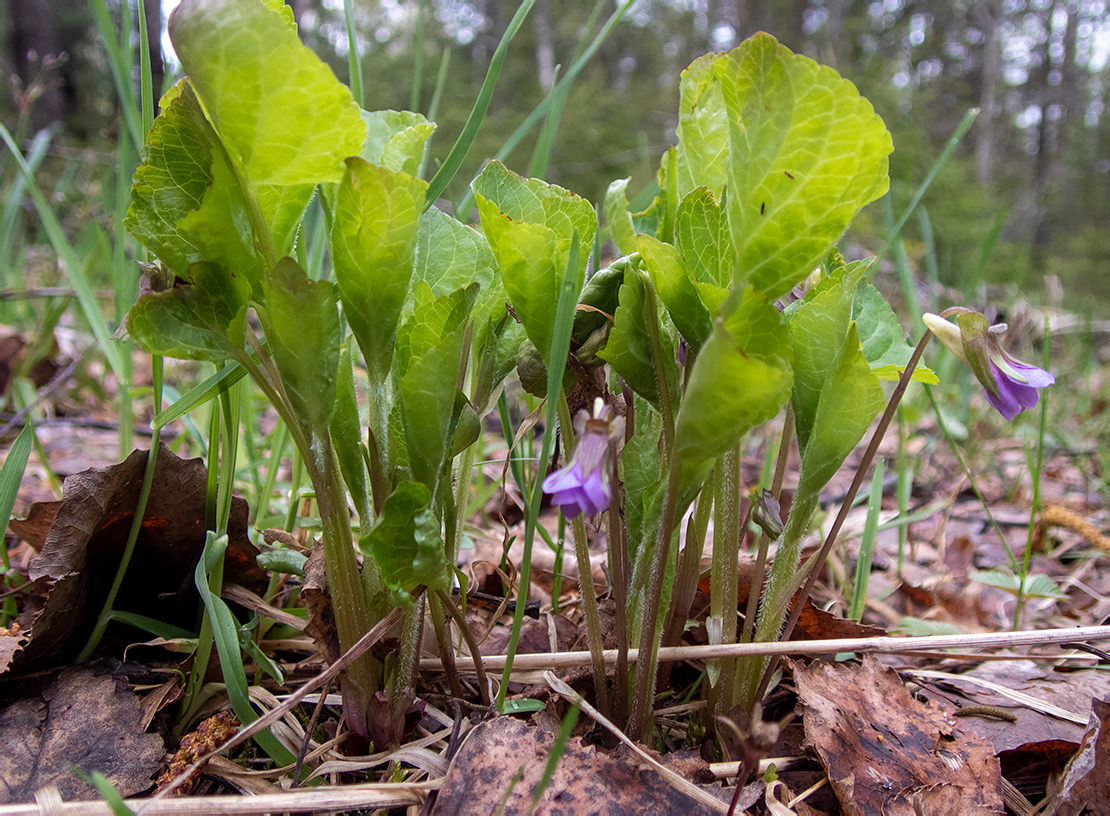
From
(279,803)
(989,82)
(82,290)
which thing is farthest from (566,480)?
(989,82)

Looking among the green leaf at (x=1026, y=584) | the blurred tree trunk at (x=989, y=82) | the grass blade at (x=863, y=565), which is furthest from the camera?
the blurred tree trunk at (x=989, y=82)

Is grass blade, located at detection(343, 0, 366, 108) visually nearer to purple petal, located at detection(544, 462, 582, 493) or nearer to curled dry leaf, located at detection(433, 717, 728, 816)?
purple petal, located at detection(544, 462, 582, 493)

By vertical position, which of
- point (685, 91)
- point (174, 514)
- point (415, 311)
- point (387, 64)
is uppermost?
point (387, 64)

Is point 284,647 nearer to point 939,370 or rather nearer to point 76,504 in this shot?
point 76,504

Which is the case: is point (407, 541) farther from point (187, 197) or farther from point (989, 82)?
point (989, 82)

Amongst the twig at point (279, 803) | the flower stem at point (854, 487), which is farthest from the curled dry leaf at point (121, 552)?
the flower stem at point (854, 487)

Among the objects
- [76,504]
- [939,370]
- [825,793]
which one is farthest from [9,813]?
[939,370]

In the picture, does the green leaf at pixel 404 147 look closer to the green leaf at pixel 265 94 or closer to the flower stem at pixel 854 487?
the green leaf at pixel 265 94
